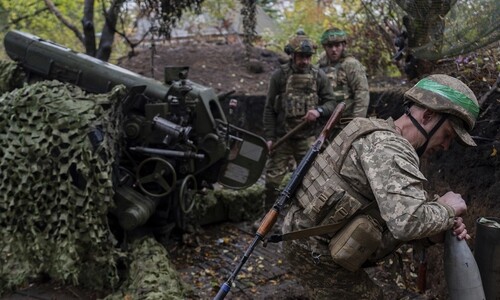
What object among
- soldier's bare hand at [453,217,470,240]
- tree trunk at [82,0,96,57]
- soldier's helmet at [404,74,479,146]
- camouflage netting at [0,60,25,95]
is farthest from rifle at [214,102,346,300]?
tree trunk at [82,0,96,57]

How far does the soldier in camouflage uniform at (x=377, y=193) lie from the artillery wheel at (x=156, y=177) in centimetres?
252

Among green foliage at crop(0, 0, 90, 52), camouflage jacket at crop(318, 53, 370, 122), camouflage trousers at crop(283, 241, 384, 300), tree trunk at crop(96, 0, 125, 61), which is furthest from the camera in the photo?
green foliage at crop(0, 0, 90, 52)

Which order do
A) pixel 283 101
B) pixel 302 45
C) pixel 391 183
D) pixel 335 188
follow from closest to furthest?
pixel 391 183
pixel 335 188
pixel 302 45
pixel 283 101

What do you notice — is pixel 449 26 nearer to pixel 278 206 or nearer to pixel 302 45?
pixel 302 45

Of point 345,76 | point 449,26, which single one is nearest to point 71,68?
point 345,76

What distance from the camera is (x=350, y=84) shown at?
6.18m

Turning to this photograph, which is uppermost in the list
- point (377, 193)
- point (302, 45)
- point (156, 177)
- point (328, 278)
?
point (302, 45)

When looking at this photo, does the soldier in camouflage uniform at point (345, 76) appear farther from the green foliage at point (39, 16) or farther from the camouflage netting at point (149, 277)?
the green foliage at point (39, 16)

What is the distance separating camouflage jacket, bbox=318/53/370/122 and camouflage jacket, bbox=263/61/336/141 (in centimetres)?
24

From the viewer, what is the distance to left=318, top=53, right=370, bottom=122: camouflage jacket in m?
6.02

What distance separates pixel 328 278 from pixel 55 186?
2.56 metres

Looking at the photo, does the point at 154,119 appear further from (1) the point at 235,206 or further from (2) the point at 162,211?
(1) the point at 235,206

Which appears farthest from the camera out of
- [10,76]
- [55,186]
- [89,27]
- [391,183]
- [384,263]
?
[89,27]

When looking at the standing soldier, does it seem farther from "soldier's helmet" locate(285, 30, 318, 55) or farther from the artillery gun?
the artillery gun
